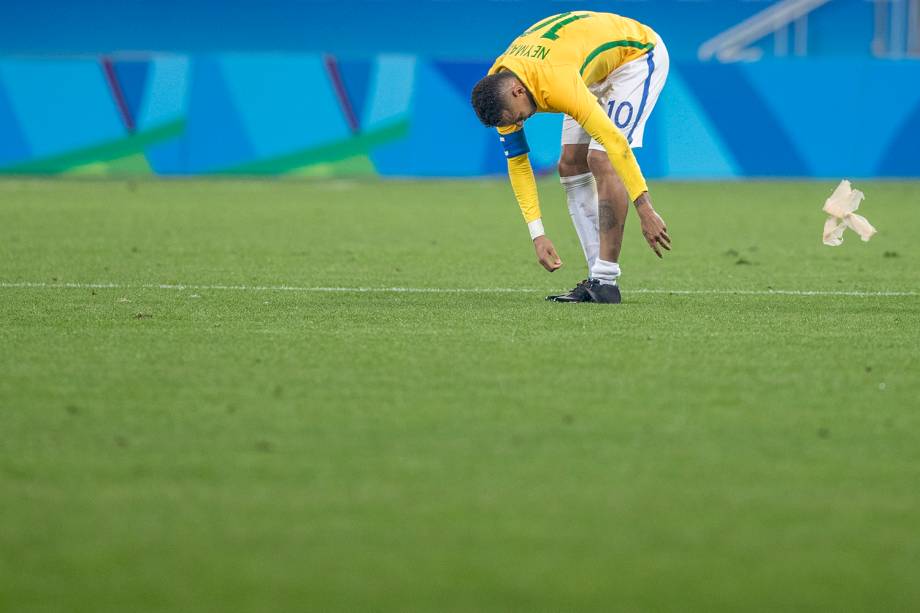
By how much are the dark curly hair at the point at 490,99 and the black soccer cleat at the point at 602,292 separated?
1.13m

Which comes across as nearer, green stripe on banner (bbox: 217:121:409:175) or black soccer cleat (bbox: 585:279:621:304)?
black soccer cleat (bbox: 585:279:621:304)

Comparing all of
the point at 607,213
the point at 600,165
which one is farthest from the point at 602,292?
the point at 600,165

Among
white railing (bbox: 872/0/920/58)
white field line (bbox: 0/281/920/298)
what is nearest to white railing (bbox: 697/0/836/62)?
white railing (bbox: 872/0/920/58)

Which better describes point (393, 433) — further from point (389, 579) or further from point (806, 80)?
point (806, 80)

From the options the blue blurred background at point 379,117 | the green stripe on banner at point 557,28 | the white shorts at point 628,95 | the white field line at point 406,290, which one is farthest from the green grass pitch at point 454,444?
the blue blurred background at point 379,117

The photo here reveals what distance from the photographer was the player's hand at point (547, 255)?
23.2 feet

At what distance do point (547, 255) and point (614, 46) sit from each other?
1123 mm

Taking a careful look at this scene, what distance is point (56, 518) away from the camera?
3424 mm

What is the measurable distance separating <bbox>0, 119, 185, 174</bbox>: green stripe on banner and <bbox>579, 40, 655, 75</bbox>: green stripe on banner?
42.9 ft

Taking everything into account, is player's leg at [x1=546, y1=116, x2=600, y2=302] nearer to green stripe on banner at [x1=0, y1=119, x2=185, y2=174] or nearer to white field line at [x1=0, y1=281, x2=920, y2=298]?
white field line at [x1=0, y1=281, x2=920, y2=298]

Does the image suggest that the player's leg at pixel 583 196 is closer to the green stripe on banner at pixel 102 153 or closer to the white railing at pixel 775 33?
the green stripe on banner at pixel 102 153

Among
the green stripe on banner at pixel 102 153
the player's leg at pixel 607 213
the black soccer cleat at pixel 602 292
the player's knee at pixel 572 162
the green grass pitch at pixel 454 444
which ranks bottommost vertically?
the green grass pitch at pixel 454 444

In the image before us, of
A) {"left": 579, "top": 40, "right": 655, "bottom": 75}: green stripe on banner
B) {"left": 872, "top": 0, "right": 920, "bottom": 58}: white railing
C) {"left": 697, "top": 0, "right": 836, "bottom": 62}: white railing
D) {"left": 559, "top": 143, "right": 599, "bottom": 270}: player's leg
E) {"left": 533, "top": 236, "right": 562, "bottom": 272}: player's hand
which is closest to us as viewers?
{"left": 533, "top": 236, "right": 562, "bottom": 272}: player's hand

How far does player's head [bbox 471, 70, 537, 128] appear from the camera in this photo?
6.69 meters
